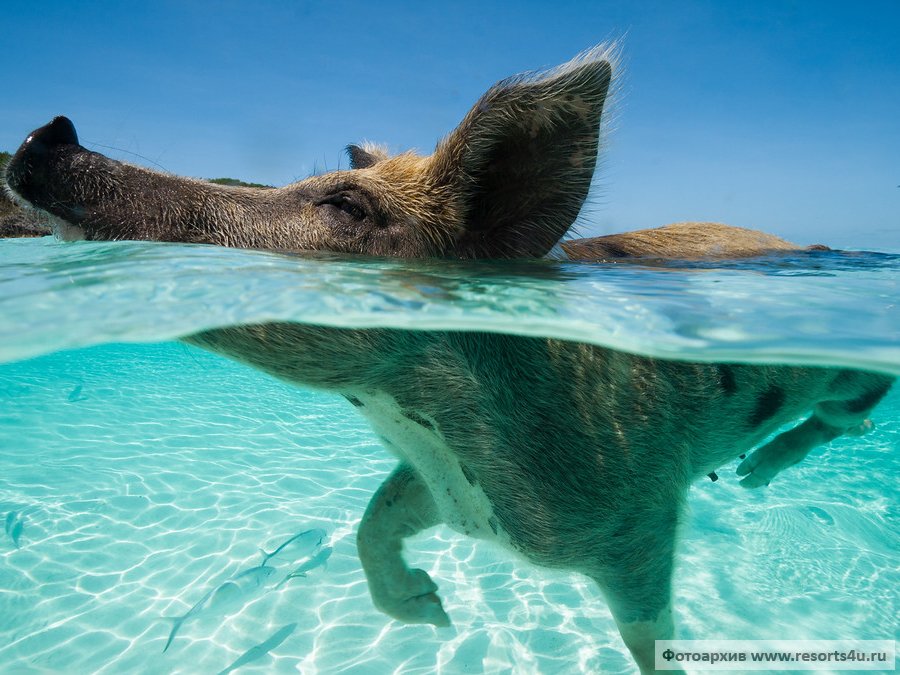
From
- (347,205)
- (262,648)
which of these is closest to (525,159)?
(347,205)

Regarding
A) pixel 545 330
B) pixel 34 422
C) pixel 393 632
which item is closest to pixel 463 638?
pixel 393 632

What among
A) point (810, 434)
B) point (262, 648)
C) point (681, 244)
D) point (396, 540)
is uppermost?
point (681, 244)

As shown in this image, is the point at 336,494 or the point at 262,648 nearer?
the point at 262,648

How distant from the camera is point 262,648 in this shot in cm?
432

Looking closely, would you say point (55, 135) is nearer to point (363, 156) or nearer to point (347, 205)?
point (347, 205)

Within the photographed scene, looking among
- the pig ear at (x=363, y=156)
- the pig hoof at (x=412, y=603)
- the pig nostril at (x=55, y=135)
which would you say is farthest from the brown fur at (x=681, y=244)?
the pig nostril at (x=55, y=135)

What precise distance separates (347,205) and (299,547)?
3.68m

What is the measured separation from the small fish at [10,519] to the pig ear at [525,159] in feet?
17.0

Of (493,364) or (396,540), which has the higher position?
(493,364)

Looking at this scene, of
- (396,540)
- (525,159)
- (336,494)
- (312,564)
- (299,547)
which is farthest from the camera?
(336,494)

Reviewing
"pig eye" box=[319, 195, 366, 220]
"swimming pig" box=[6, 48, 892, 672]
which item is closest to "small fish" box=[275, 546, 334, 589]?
"swimming pig" box=[6, 48, 892, 672]

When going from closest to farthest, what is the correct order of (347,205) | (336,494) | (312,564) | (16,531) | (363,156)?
1. (347,205)
2. (363,156)
3. (312,564)
4. (16,531)
5. (336,494)

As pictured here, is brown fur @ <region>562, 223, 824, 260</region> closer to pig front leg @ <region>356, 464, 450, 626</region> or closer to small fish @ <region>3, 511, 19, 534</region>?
pig front leg @ <region>356, 464, 450, 626</region>

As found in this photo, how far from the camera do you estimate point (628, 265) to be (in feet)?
14.4
